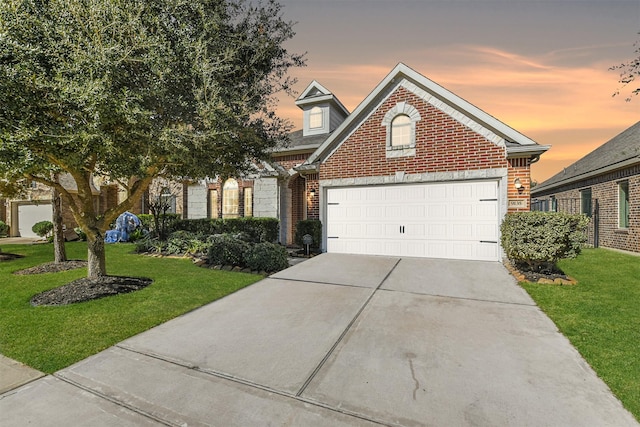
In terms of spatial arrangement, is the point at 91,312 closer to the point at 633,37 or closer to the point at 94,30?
the point at 94,30

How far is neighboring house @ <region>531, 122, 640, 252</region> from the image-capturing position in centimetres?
1105

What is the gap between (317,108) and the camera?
15.5 meters

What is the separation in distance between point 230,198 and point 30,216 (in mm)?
14032

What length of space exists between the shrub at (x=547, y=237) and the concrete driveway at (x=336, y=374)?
7.33 ft

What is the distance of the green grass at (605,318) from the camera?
9.70 feet

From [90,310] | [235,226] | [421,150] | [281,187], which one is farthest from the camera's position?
[281,187]

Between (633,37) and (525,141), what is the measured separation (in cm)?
283

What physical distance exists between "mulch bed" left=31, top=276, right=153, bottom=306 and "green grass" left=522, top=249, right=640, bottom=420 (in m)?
7.70

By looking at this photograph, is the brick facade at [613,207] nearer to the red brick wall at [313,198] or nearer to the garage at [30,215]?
the red brick wall at [313,198]

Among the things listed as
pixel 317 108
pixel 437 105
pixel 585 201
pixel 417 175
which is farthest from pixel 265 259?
pixel 585 201

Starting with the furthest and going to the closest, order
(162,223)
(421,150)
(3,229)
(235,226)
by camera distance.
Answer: (3,229) < (162,223) < (235,226) < (421,150)

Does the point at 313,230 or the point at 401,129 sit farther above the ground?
the point at 401,129

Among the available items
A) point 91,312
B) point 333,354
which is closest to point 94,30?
point 91,312

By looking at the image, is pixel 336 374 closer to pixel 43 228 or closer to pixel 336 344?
pixel 336 344
